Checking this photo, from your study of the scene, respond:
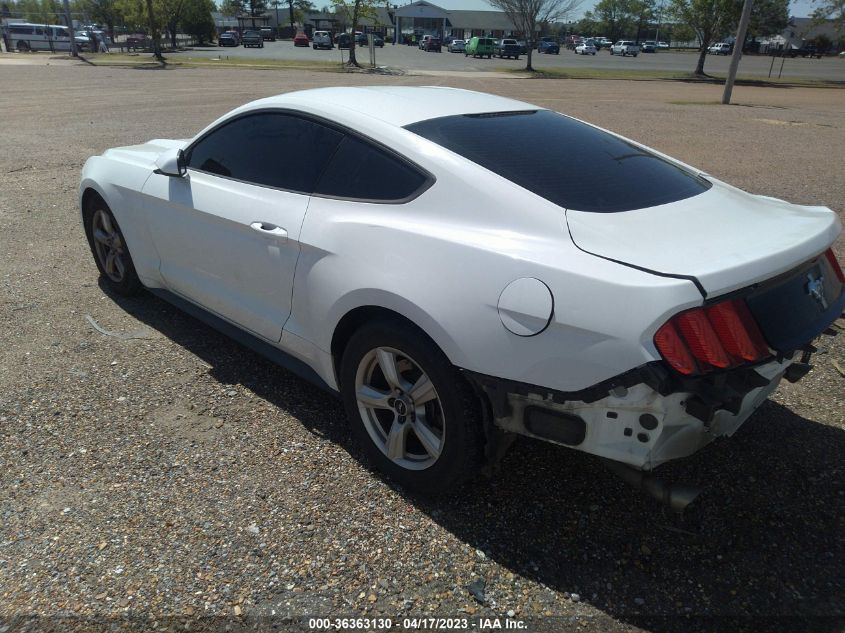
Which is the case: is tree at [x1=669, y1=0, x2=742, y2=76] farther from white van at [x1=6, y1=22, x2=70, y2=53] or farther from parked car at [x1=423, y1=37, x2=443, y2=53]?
white van at [x1=6, y1=22, x2=70, y2=53]

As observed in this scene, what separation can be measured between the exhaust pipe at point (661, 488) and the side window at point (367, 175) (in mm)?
1375

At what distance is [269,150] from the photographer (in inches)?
132

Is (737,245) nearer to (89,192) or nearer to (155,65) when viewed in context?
(89,192)

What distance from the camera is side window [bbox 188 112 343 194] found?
3098 millimetres

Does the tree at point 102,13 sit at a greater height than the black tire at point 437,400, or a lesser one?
greater

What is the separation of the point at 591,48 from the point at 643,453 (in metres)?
71.9

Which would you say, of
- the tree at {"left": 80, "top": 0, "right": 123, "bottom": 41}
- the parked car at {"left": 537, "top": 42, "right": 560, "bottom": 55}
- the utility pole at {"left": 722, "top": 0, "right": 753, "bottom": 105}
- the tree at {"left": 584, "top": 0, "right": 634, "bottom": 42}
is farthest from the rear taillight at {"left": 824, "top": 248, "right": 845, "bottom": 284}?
the tree at {"left": 584, "top": 0, "right": 634, "bottom": 42}

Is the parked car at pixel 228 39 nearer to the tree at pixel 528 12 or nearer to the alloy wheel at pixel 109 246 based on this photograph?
the tree at pixel 528 12

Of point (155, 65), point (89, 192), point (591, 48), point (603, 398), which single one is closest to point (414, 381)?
point (603, 398)

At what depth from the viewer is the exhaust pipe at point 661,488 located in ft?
7.57

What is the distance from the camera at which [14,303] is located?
470cm

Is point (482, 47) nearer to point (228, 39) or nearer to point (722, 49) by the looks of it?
point (228, 39)

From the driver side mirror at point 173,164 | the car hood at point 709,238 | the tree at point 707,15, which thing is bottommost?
the driver side mirror at point 173,164

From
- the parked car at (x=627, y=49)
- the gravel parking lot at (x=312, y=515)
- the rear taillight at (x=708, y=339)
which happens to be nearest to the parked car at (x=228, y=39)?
the parked car at (x=627, y=49)
